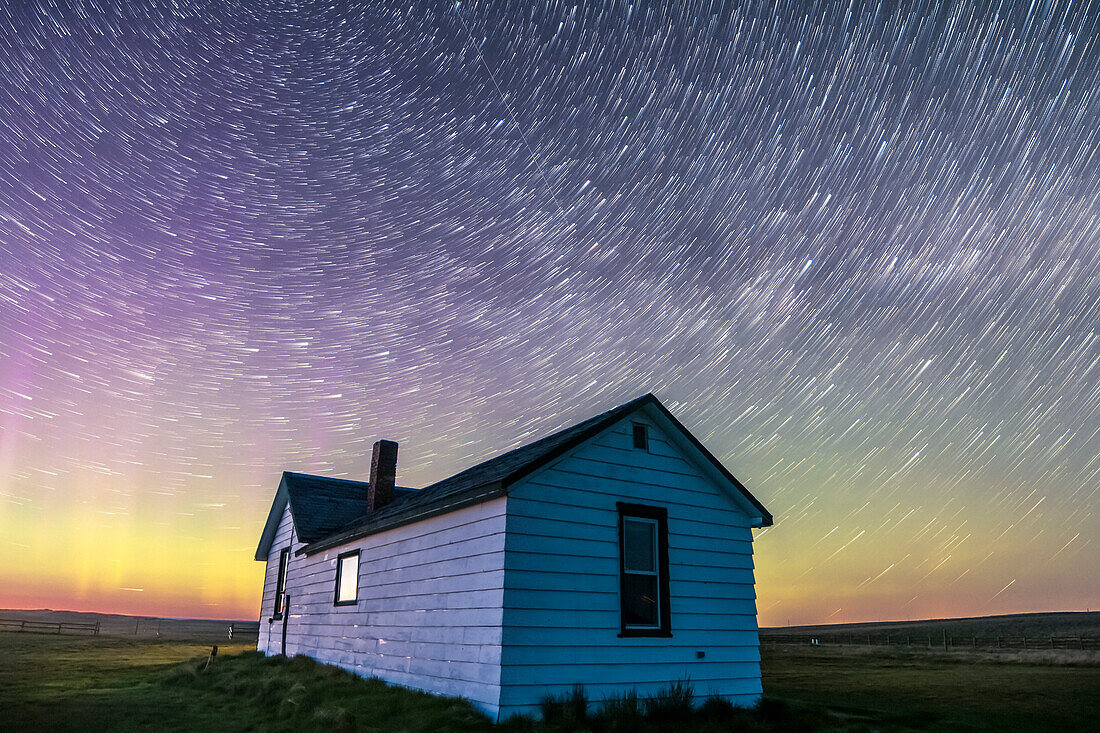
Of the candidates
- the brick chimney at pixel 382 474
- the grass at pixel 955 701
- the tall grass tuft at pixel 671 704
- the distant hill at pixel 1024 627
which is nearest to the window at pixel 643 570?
the tall grass tuft at pixel 671 704

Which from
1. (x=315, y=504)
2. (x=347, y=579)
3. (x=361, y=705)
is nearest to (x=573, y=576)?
(x=361, y=705)

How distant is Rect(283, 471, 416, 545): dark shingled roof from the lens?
66.3ft

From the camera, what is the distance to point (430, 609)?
11242 mm

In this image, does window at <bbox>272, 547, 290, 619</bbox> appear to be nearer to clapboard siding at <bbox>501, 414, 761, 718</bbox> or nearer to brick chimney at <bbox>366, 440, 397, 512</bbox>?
brick chimney at <bbox>366, 440, 397, 512</bbox>

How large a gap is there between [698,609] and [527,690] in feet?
12.6

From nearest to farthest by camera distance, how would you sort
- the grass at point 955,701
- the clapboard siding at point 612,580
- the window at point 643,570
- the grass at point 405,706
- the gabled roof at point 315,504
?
the grass at point 405,706 < the clapboard siding at point 612,580 < the window at point 643,570 < the grass at point 955,701 < the gabled roof at point 315,504

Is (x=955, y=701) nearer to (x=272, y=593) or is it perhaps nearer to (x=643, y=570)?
(x=643, y=570)

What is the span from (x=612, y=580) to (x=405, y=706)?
3.65 metres

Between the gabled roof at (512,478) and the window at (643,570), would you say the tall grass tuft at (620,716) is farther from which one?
the gabled roof at (512,478)

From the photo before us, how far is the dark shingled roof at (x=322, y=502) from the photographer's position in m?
20.2

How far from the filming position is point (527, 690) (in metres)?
9.34

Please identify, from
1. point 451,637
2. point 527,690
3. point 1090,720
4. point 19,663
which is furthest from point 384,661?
point 19,663

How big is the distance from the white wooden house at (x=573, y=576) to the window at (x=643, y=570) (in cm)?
2

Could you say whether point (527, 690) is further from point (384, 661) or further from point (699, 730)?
point (384, 661)
